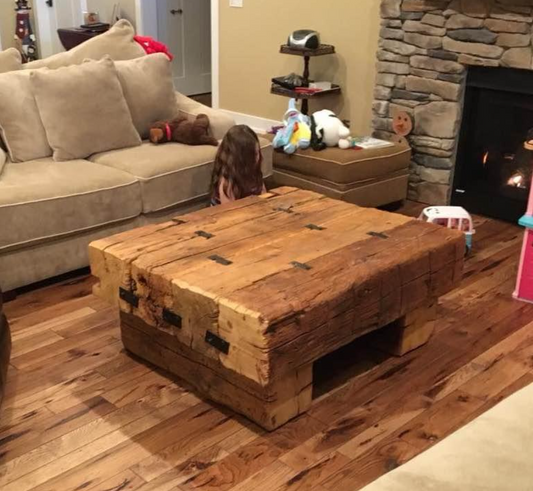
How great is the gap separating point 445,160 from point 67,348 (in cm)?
264

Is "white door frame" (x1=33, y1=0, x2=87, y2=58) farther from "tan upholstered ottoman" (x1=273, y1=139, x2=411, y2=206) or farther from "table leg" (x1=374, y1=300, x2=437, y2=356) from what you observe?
"table leg" (x1=374, y1=300, x2=437, y2=356)

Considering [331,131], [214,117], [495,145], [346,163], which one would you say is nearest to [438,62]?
[495,145]

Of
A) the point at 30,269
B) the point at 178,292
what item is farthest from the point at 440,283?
the point at 30,269

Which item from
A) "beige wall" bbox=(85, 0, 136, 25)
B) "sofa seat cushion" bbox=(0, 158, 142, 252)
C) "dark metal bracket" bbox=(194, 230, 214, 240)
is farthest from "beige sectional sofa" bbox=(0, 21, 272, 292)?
"beige wall" bbox=(85, 0, 136, 25)

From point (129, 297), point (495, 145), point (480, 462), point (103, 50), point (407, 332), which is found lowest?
point (407, 332)

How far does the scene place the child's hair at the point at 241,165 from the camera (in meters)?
3.46

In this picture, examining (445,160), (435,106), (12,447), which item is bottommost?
(12,447)

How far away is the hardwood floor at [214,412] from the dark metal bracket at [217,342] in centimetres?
31

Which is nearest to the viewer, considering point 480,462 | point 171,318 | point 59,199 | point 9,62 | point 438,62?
point 480,462

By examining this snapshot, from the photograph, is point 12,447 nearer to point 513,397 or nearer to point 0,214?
point 0,214

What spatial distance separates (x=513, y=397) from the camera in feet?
5.03

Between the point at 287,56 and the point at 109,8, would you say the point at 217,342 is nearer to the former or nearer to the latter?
the point at 287,56

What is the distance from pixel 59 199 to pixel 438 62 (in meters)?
2.40

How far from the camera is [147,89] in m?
3.90
